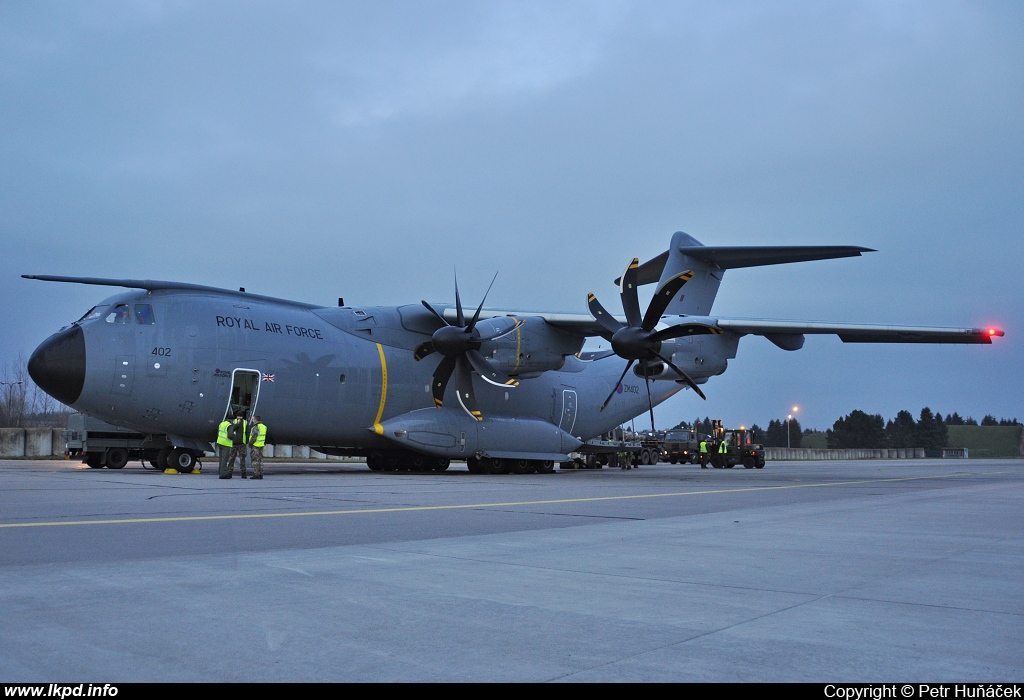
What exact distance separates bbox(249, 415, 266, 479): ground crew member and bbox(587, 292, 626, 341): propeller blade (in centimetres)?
880

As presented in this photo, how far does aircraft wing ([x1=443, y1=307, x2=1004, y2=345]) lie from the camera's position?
2214 cm

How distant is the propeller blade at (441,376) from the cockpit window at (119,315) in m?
7.59

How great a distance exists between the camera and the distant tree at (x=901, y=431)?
383 feet

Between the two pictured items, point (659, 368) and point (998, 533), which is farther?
point (659, 368)

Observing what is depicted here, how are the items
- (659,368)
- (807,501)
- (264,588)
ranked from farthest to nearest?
(659,368), (807,501), (264,588)

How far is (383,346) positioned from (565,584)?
17622 millimetres

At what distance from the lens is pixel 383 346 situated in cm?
2231

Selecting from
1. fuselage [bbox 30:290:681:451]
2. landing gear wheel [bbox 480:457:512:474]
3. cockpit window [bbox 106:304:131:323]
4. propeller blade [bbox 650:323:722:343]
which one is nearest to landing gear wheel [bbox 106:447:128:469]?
fuselage [bbox 30:290:681:451]

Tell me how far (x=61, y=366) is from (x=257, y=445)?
428 centimetres

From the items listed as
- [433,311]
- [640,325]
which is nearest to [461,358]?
[433,311]

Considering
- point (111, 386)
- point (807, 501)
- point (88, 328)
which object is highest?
point (88, 328)
